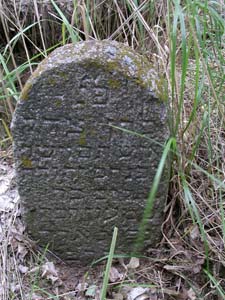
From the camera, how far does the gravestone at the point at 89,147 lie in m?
1.39

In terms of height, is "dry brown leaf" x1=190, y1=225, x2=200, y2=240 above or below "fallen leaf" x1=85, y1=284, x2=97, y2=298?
above

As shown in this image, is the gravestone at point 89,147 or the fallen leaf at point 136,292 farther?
the fallen leaf at point 136,292

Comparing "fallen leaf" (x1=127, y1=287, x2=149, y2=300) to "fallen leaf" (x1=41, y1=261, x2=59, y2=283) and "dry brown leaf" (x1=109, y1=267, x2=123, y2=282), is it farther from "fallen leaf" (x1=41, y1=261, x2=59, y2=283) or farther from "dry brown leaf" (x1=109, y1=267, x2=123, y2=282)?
"fallen leaf" (x1=41, y1=261, x2=59, y2=283)

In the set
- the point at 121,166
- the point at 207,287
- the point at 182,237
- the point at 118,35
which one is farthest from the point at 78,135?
the point at 118,35

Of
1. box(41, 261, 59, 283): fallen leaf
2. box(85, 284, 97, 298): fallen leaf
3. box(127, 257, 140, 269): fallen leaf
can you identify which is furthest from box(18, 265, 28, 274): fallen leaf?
box(127, 257, 140, 269): fallen leaf

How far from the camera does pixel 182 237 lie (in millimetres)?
1637

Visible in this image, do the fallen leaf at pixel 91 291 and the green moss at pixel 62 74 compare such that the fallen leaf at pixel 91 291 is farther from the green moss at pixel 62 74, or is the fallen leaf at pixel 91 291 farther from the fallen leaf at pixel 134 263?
the green moss at pixel 62 74

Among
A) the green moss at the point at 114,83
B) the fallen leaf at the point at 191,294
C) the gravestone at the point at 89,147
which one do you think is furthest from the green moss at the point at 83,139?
the fallen leaf at the point at 191,294

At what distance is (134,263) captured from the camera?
164 centimetres

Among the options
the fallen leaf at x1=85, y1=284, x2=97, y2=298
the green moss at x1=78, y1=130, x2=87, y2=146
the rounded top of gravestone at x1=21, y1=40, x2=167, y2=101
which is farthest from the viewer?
the fallen leaf at x1=85, y1=284, x2=97, y2=298

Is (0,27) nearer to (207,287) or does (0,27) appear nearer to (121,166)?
(121,166)

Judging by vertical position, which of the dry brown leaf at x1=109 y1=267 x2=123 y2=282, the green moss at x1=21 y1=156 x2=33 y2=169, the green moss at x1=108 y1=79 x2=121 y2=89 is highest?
the green moss at x1=108 y1=79 x2=121 y2=89

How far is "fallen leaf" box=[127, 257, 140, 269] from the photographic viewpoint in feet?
5.37

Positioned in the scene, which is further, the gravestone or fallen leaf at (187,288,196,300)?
fallen leaf at (187,288,196,300)
